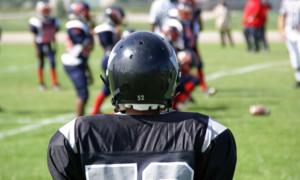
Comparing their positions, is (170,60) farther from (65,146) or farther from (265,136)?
(265,136)

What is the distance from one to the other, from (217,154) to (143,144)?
345mm

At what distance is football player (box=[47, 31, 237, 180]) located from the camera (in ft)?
5.28

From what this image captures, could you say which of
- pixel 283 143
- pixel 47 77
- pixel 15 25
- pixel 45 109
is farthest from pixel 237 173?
pixel 15 25

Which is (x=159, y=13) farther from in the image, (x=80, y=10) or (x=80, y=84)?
(x=80, y=84)

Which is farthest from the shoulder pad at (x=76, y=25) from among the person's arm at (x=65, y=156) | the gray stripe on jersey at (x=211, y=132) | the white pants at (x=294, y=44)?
the white pants at (x=294, y=44)

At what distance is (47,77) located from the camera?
1156 centimetres

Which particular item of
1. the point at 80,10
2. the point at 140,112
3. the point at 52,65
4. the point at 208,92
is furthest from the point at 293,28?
the point at 140,112

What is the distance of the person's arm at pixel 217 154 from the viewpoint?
1625mm

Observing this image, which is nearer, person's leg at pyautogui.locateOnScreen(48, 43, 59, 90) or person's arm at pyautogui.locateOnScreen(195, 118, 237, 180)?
person's arm at pyautogui.locateOnScreen(195, 118, 237, 180)

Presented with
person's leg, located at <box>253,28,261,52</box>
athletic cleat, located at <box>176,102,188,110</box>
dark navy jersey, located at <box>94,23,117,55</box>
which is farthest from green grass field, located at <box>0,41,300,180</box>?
person's leg, located at <box>253,28,261,52</box>

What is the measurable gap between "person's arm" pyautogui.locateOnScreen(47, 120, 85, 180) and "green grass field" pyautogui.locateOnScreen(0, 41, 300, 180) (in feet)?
7.77

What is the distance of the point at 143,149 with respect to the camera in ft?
5.31

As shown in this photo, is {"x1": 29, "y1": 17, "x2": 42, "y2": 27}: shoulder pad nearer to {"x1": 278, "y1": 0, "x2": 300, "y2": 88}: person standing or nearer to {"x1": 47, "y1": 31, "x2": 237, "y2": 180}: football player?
{"x1": 278, "y1": 0, "x2": 300, "y2": 88}: person standing

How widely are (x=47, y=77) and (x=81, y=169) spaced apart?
10.4 metres
